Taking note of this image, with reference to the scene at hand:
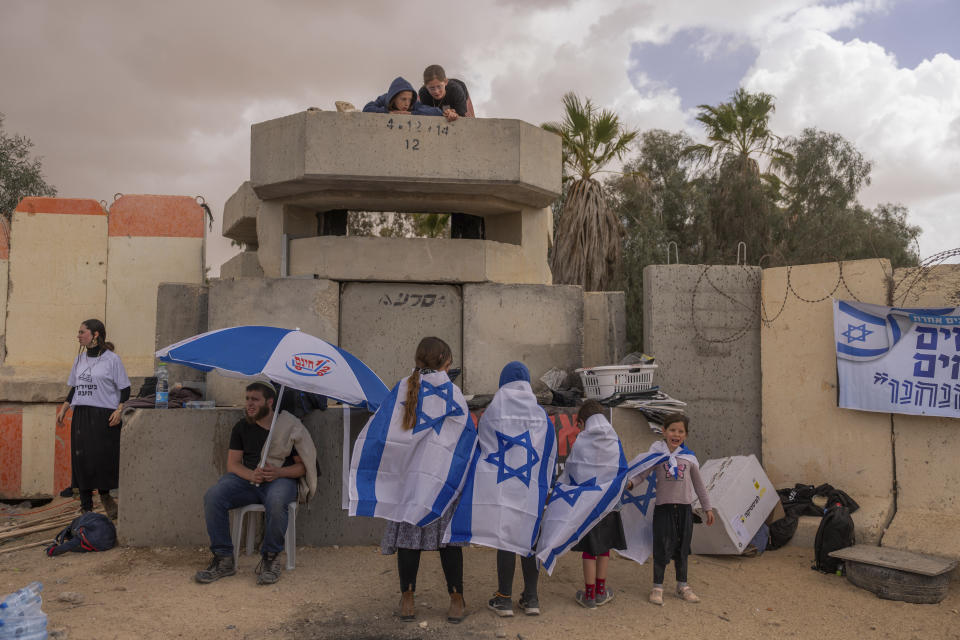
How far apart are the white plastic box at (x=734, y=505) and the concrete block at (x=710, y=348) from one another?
29.8 inches

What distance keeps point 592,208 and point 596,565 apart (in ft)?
44.7

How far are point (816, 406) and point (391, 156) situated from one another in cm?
463

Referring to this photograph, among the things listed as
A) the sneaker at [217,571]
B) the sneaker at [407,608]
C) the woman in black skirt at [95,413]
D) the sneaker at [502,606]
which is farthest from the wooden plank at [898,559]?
the woman in black skirt at [95,413]

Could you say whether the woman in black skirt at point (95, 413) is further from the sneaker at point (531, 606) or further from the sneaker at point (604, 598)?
the sneaker at point (604, 598)

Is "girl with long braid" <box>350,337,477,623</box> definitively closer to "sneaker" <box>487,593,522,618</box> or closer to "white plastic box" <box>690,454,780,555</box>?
"sneaker" <box>487,593,522,618</box>

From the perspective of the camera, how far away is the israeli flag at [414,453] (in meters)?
4.33

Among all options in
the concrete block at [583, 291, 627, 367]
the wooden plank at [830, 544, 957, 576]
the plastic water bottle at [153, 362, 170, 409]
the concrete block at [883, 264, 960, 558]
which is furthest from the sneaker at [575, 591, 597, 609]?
the plastic water bottle at [153, 362, 170, 409]

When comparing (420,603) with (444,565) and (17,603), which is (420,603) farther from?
(17,603)

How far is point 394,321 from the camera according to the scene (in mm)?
7258

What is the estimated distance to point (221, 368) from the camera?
4770mm

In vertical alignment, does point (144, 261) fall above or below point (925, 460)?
above

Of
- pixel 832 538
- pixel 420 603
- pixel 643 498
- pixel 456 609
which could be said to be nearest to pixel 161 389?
pixel 420 603

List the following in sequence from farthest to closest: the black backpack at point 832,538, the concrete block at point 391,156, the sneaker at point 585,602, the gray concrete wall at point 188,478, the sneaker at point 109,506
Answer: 1. the concrete block at point 391,156
2. the sneaker at point 109,506
3. the gray concrete wall at point 188,478
4. the black backpack at point 832,538
5. the sneaker at point 585,602

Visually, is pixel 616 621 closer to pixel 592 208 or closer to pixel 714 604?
pixel 714 604
